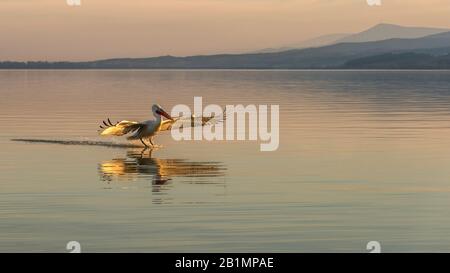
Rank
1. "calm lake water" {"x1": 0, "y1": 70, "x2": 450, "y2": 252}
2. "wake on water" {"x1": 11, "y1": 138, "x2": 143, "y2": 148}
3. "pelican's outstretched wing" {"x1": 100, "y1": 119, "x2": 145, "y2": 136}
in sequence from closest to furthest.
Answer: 1. "calm lake water" {"x1": 0, "y1": 70, "x2": 450, "y2": 252}
2. "pelican's outstretched wing" {"x1": 100, "y1": 119, "x2": 145, "y2": 136}
3. "wake on water" {"x1": 11, "y1": 138, "x2": 143, "y2": 148}

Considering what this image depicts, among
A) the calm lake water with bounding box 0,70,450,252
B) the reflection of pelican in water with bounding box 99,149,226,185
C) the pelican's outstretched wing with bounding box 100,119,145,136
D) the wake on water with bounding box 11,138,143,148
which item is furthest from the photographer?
the wake on water with bounding box 11,138,143,148

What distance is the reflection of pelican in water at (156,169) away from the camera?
24.5 metres

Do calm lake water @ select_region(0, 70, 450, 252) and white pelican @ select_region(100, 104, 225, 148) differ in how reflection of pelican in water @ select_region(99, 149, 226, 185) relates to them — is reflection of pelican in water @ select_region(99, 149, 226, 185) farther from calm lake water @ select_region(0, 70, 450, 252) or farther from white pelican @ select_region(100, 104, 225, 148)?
white pelican @ select_region(100, 104, 225, 148)

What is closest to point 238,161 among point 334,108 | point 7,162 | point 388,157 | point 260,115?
point 388,157

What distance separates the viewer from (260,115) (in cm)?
4888

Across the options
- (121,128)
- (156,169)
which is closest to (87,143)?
(121,128)

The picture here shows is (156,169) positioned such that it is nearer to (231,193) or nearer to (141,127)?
(231,193)

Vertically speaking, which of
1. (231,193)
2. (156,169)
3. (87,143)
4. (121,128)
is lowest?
(231,193)

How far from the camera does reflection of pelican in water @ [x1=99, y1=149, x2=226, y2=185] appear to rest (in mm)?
24500

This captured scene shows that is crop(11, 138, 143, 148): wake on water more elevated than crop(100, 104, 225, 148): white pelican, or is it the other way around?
crop(100, 104, 225, 148): white pelican

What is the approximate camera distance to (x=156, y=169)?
85.8ft

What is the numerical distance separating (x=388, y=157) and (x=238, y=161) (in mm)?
4025

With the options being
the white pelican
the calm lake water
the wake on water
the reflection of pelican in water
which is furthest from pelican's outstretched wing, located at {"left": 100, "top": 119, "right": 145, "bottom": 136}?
the reflection of pelican in water

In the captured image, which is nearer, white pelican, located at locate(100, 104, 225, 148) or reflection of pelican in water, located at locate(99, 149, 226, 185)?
reflection of pelican in water, located at locate(99, 149, 226, 185)
